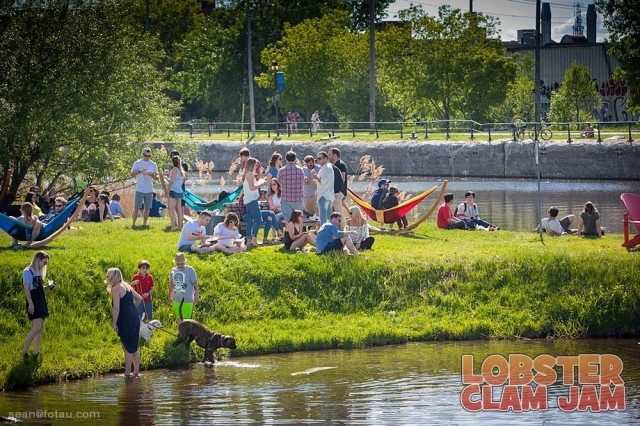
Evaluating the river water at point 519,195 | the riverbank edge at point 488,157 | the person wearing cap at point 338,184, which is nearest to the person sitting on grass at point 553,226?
the person wearing cap at point 338,184

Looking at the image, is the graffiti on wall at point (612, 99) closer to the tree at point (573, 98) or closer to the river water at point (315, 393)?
the tree at point (573, 98)

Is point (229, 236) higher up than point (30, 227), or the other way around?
point (30, 227)

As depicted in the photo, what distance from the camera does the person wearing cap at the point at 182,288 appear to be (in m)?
16.8

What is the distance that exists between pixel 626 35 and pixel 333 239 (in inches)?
1477

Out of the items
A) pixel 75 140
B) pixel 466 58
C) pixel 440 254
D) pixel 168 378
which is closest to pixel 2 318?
pixel 168 378

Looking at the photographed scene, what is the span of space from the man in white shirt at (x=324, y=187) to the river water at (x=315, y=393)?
15.0 feet

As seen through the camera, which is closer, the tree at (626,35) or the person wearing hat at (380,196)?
the person wearing hat at (380,196)

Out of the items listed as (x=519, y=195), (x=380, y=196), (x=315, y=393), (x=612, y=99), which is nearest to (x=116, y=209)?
(x=380, y=196)

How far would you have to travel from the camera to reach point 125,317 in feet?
50.1

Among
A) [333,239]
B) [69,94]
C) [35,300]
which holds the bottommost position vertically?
[35,300]

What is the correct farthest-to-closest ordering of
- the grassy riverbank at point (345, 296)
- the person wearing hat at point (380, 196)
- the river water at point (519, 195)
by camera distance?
the river water at point (519, 195) → the person wearing hat at point (380, 196) → the grassy riverbank at point (345, 296)

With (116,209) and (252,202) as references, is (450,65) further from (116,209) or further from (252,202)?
(252,202)

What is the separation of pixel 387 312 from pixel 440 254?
204cm

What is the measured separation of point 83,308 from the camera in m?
17.2
